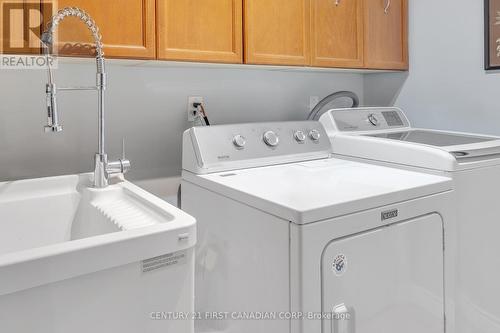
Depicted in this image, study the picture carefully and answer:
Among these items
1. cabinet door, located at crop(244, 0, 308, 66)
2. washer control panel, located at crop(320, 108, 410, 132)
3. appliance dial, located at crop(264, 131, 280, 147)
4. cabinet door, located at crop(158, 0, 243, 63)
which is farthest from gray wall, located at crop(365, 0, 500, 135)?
cabinet door, located at crop(158, 0, 243, 63)

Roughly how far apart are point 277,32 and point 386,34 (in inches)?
31.0

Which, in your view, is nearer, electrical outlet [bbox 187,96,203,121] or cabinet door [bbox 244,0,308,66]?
cabinet door [bbox 244,0,308,66]

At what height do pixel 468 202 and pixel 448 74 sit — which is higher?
pixel 448 74

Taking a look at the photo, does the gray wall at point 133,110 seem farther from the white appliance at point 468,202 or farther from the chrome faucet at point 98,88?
the white appliance at point 468,202

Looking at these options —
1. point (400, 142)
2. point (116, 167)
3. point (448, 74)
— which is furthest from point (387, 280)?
point (448, 74)

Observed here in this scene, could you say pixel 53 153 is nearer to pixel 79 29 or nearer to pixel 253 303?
pixel 79 29

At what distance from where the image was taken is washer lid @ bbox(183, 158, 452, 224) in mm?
1079

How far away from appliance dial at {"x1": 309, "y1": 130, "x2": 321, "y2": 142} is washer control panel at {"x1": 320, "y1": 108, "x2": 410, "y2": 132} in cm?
10

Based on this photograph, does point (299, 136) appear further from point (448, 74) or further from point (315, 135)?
point (448, 74)

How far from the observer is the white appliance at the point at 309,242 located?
106 centimetres

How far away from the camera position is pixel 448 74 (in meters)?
2.09

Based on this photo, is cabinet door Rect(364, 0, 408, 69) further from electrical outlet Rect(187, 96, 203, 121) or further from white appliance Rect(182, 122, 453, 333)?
electrical outlet Rect(187, 96, 203, 121)

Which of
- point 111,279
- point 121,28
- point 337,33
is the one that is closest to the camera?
point 111,279

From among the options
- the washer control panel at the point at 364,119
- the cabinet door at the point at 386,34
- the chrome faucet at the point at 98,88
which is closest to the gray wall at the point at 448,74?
the cabinet door at the point at 386,34
